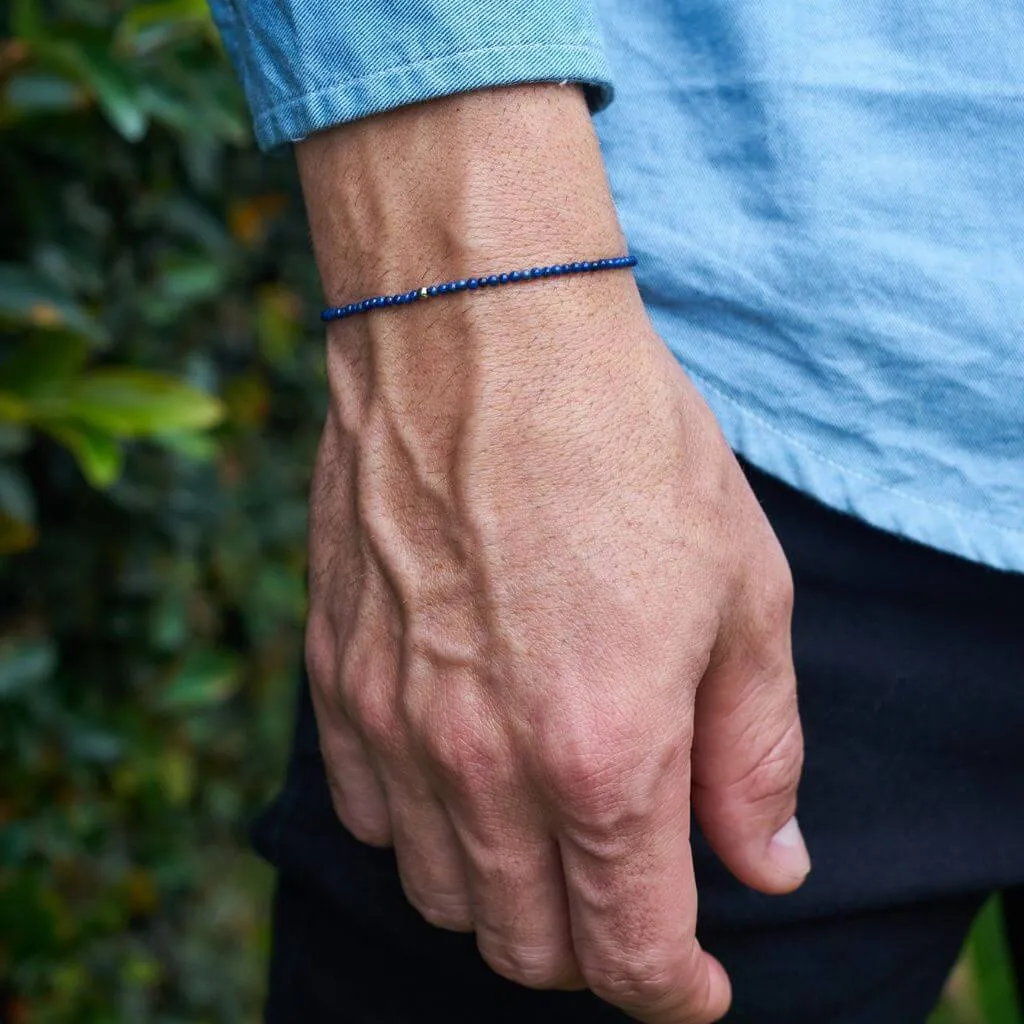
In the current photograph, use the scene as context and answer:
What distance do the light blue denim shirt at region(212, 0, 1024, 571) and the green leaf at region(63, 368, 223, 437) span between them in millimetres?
730

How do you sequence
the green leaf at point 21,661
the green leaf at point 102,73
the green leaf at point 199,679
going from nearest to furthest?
the green leaf at point 102,73
the green leaf at point 21,661
the green leaf at point 199,679

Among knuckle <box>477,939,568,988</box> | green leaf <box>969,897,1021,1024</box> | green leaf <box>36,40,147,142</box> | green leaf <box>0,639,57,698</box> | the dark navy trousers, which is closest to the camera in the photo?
knuckle <box>477,939,568,988</box>

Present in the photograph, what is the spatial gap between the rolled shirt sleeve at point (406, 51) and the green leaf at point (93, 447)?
752 millimetres

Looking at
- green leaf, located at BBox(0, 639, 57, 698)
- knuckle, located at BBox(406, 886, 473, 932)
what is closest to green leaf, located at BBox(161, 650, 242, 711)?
green leaf, located at BBox(0, 639, 57, 698)

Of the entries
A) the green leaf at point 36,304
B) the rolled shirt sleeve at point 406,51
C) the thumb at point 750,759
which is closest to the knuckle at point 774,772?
the thumb at point 750,759

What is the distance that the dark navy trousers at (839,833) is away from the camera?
3.18ft

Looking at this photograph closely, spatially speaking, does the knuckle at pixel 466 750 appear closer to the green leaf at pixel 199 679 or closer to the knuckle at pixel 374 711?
the knuckle at pixel 374 711

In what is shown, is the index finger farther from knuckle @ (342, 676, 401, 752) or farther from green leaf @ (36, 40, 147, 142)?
green leaf @ (36, 40, 147, 142)

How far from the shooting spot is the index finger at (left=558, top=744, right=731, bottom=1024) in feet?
2.50

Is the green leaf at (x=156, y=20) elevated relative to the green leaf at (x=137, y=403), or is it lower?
elevated

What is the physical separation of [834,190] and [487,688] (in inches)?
17.2

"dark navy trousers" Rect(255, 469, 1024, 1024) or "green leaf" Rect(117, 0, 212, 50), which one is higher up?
"green leaf" Rect(117, 0, 212, 50)

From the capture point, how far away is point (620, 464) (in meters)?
0.75

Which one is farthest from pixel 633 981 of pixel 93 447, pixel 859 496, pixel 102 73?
pixel 102 73
